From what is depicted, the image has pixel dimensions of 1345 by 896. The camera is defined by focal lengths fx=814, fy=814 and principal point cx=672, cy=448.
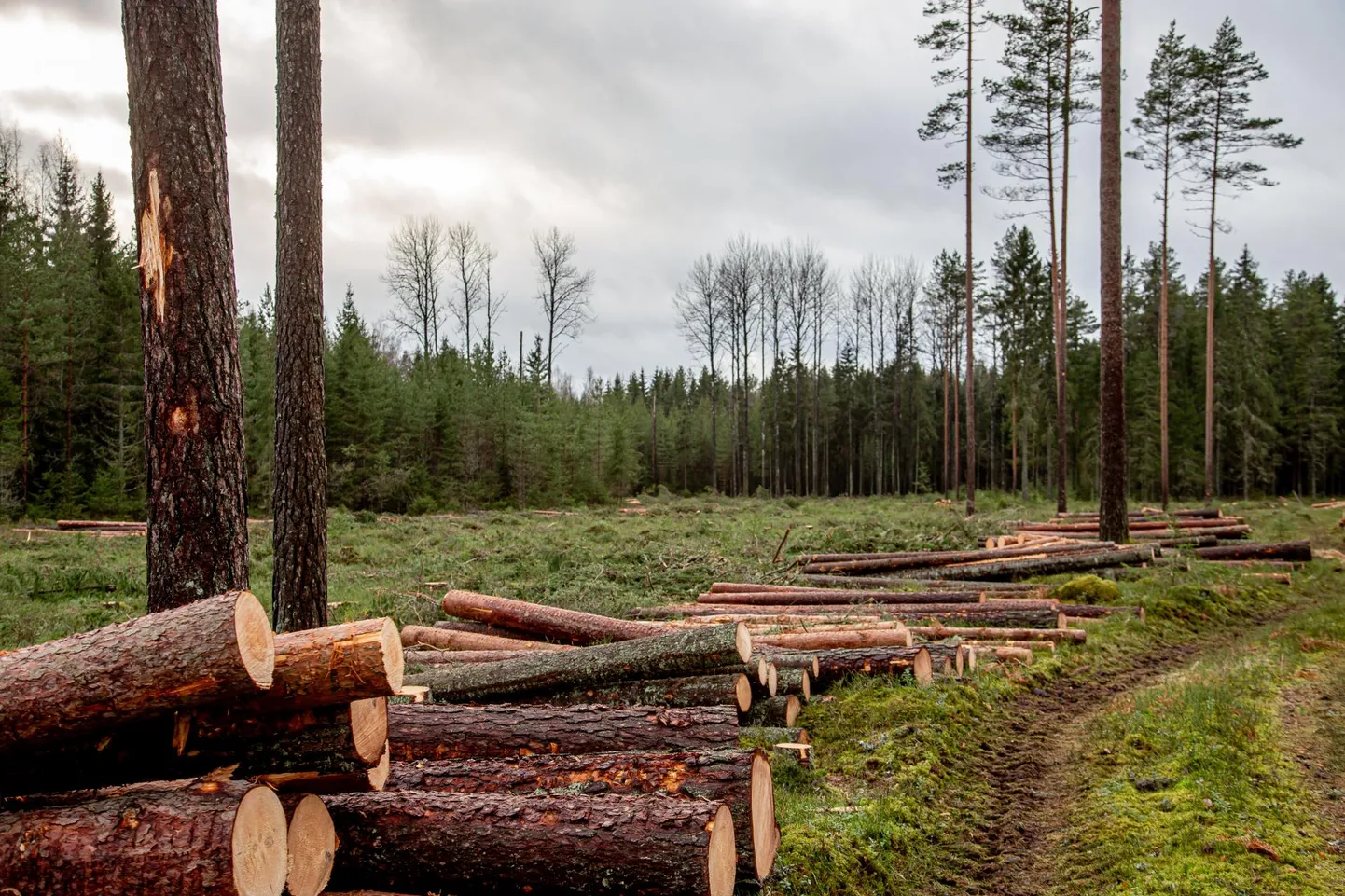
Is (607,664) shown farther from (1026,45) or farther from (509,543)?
(1026,45)

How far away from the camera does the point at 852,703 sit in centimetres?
701

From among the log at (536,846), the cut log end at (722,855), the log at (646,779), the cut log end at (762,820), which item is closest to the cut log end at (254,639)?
the log at (536,846)

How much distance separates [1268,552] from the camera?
15680mm

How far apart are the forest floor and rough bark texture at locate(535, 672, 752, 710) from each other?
65 cm

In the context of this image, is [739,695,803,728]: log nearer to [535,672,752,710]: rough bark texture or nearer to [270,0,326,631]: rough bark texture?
[535,672,752,710]: rough bark texture

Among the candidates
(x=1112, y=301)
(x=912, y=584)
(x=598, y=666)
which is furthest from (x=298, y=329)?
(x=1112, y=301)

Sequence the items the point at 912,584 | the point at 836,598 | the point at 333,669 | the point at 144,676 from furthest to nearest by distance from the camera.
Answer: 1. the point at 912,584
2. the point at 836,598
3. the point at 333,669
4. the point at 144,676

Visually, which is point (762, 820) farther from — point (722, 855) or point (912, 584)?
point (912, 584)

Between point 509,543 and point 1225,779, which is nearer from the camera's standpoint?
point 1225,779

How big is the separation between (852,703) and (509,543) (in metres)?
13.3

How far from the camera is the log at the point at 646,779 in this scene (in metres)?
3.81

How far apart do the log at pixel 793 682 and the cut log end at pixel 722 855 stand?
3.00 m

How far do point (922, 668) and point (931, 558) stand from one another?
789 cm

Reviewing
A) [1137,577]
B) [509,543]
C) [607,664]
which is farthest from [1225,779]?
[509,543]
